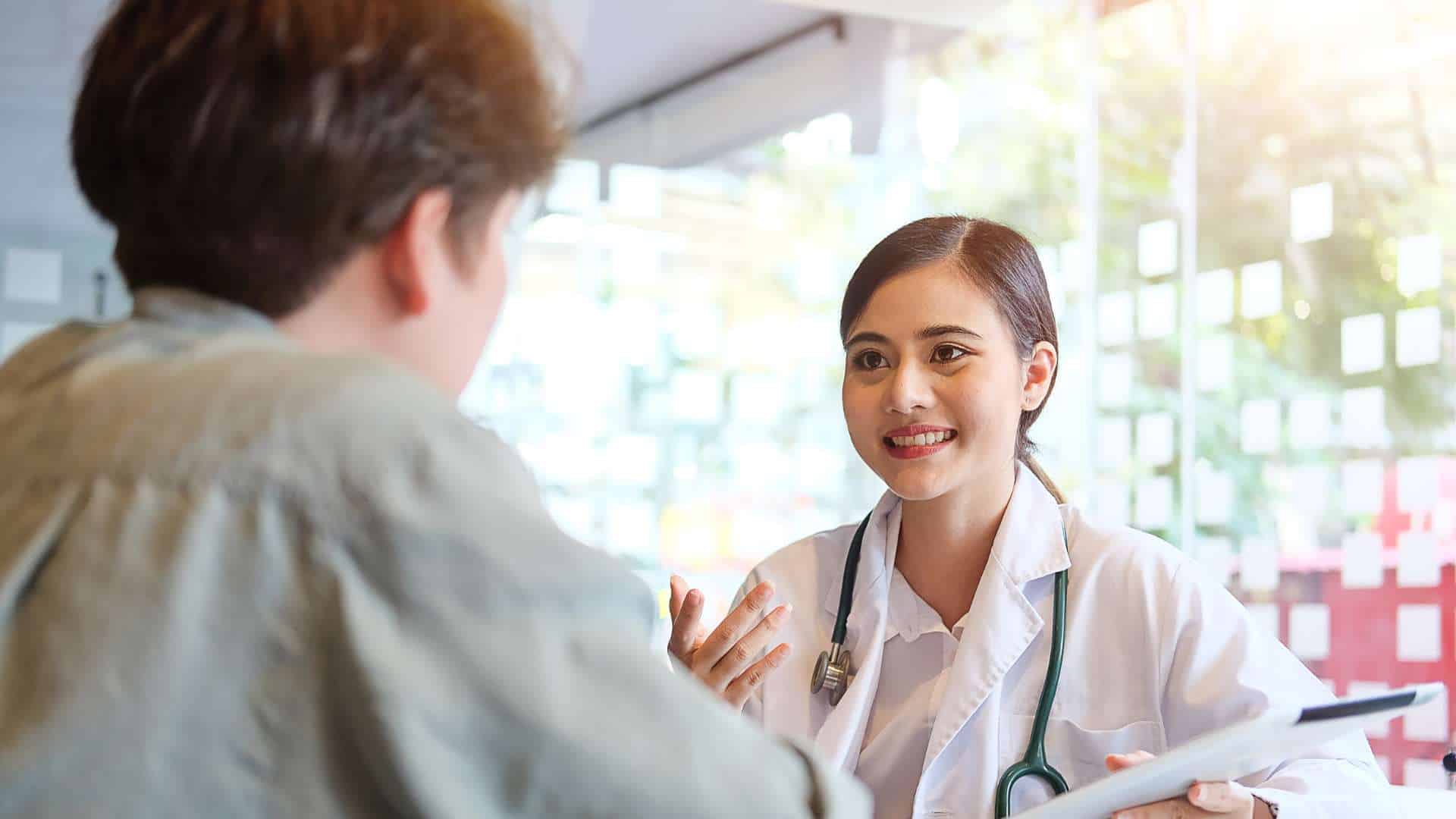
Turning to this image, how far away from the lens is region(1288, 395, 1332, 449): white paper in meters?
3.86

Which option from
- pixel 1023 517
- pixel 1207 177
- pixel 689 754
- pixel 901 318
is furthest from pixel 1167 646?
pixel 1207 177

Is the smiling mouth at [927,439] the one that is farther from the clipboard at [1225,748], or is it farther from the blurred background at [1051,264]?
the blurred background at [1051,264]

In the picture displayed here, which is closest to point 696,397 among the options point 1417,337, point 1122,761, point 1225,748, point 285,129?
point 1417,337

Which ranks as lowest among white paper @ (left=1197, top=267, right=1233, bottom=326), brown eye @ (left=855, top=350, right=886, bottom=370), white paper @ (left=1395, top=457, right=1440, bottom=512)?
white paper @ (left=1395, top=457, right=1440, bottom=512)

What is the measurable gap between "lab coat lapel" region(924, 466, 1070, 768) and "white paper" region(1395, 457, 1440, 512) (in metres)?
2.21

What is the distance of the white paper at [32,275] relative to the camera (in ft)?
11.3

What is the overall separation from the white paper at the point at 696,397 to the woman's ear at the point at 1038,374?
292 centimetres

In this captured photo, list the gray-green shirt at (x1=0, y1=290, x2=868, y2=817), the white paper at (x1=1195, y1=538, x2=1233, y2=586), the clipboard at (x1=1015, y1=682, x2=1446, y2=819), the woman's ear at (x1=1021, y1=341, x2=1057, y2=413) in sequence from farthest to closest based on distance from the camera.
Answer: the white paper at (x1=1195, y1=538, x2=1233, y2=586)
the woman's ear at (x1=1021, y1=341, x2=1057, y2=413)
the clipboard at (x1=1015, y1=682, x2=1446, y2=819)
the gray-green shirt at (x1=0, y1=290, x2=868, y2=817)

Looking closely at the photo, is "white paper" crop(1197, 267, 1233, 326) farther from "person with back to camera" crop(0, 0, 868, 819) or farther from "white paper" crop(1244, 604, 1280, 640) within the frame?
"person with back to camera" crop(0, 0, 868, 819)

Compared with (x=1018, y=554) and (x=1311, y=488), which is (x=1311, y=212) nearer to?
(x=1311, y=488)

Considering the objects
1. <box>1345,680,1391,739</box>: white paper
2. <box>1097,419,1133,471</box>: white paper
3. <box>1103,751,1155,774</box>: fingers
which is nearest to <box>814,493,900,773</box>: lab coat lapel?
<box>1103,751,1155,774</box>: fingers

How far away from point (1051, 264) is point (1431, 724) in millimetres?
2055

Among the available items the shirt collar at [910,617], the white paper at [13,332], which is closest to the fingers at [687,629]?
the shirt collar at [910,617]

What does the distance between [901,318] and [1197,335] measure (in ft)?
9.22
